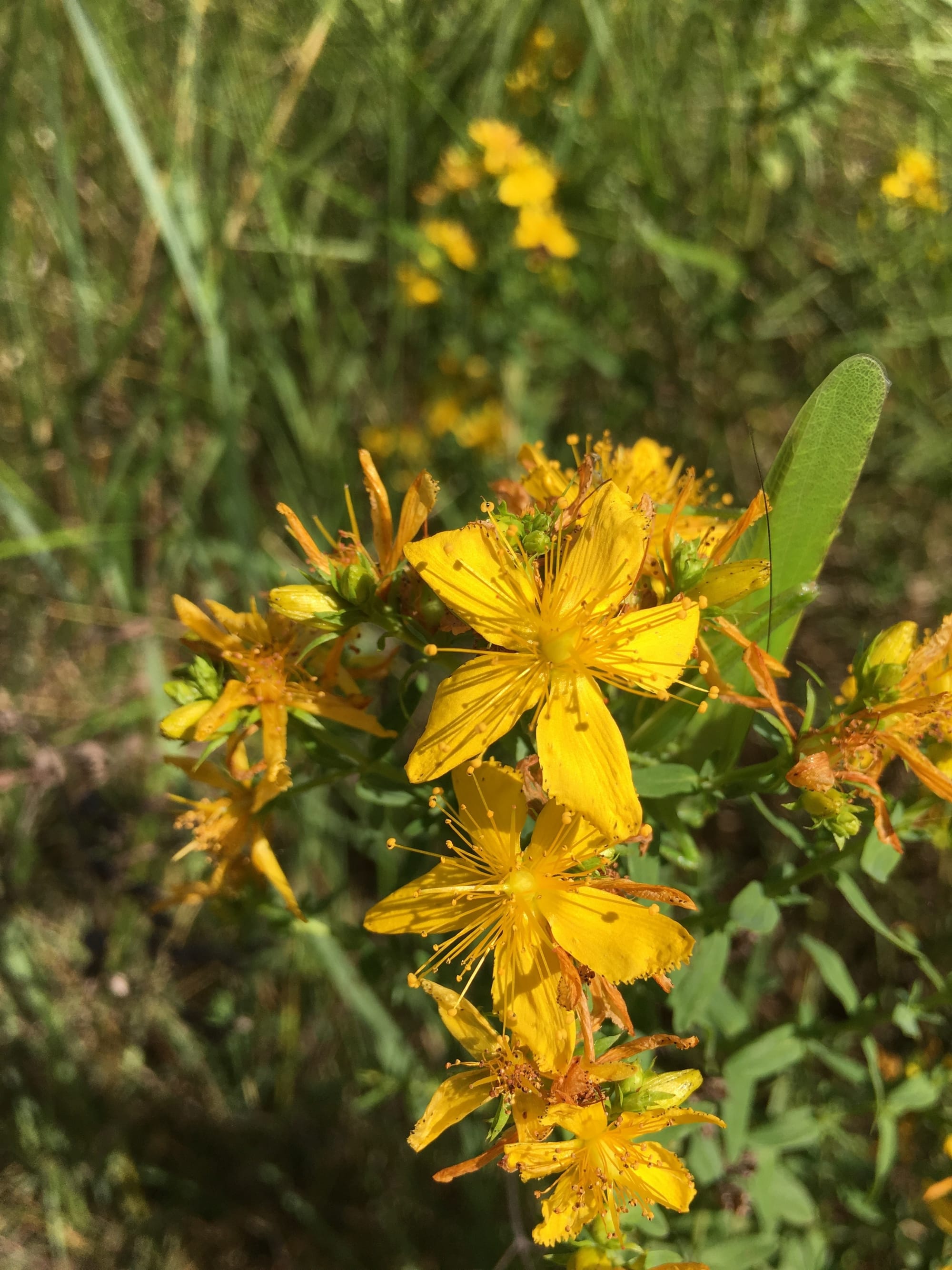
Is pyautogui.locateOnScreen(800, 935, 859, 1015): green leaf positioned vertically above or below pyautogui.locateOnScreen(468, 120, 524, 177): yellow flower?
below

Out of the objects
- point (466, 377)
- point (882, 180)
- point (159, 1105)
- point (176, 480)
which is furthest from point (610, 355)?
point (159, 1105)

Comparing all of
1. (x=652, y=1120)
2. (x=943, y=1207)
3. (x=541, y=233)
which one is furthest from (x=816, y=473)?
(x=541, y=233)

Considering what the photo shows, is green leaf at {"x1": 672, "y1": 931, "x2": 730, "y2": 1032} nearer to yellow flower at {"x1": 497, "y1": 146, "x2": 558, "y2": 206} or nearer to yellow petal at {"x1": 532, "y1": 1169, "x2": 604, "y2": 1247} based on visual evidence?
yellow petal at {"x1": 532, "y1": 1169, "x2": 604, "y2": 1247}

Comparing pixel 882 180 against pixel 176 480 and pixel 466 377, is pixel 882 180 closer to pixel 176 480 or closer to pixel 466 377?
pixel 466 377

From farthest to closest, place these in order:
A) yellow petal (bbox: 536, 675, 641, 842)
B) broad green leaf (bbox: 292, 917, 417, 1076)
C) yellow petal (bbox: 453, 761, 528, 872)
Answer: broad green leaf (bbox: 292, 917, 417, 1076)
yellow petal (bbox: 453, 761, 528, 872)
yellow petal (bbox: 536, 675, 641, 842)

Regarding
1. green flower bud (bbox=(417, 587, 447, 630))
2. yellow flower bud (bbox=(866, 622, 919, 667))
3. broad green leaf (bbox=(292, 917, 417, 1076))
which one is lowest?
broad green leaf (bbox=(292, 917, 417, 1076))

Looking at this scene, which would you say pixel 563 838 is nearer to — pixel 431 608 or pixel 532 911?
pixel 532 911

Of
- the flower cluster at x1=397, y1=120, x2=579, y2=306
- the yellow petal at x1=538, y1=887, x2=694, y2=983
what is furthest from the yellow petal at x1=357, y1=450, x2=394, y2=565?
the flower cluster at x1=397, y1=120, x2=579, y2=306
